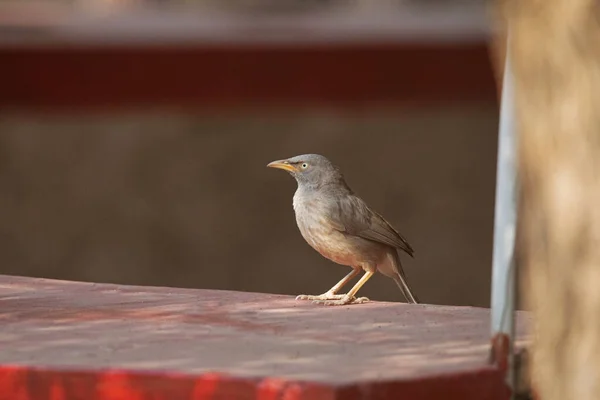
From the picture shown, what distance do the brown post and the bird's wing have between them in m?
2.30

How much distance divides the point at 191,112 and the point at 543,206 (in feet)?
29.9

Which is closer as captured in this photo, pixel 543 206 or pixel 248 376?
pixel 543 206

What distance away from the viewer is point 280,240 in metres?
12.8

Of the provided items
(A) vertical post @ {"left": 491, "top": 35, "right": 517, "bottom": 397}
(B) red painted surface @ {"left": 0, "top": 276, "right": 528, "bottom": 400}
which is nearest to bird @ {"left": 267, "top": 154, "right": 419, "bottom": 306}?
(B) red painted surface @ {"left": 0, "top": 276, "right": 528, "bottom": 400}

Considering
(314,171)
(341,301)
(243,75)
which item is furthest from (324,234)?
(243,75)

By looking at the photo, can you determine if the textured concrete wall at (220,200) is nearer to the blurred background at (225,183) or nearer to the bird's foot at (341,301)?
the blurred background at (225,183)

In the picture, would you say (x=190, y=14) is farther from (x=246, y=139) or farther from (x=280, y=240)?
(x=280, y=240)

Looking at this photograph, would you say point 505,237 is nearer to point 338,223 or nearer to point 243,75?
point 338,223

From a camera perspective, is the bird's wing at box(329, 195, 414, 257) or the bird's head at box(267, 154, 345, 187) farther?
the bird's head at box(267, 154, 345, 187)

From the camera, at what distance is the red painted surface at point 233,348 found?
10.7 ft

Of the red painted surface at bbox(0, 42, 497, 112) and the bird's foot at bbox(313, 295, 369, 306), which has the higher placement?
the red painted surface at bbox(0, 42, 497, 112)

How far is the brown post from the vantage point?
279 centimetres

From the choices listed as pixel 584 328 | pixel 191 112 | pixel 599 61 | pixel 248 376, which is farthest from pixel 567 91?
pixel 191 112

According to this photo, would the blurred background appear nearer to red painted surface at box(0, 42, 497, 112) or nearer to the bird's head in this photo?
red painted surface at box(0, 42, 497, 112)
